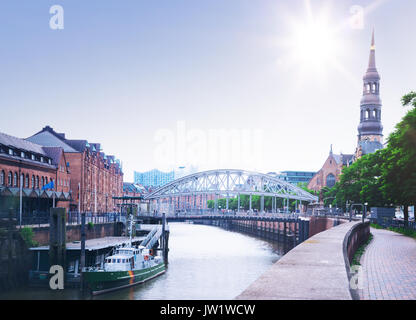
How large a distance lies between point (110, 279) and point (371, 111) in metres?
125

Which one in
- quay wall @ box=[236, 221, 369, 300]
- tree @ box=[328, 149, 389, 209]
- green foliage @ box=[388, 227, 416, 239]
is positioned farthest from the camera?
tree @ box=[328, 149, 389, 209]

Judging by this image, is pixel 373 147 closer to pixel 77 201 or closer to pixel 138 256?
pixel 77 201

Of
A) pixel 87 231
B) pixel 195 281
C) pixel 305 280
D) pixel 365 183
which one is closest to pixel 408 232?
pixel 195 281

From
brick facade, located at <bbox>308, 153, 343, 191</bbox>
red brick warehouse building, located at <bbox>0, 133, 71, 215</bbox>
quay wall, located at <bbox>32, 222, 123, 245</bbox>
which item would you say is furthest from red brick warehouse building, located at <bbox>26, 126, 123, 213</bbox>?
brick facade, located at <bbox>308, 153, 343, 191</bbox>

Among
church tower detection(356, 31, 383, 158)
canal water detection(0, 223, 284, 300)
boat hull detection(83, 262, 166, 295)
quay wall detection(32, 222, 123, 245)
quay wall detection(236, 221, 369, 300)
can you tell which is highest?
church tower detection(356, 31, 383, 158)

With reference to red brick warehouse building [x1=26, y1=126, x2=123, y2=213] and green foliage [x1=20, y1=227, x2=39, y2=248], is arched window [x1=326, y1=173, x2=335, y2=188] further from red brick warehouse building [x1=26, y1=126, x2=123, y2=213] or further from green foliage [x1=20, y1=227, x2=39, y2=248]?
green foliage [x1=20, y1=227, x2=39, y2=248]

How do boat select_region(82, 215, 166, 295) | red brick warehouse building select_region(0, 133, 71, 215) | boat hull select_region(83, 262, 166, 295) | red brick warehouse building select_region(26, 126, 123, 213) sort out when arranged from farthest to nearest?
red brick warehouse building select_region(26, 126, 123, 213), red brick warehouse building select_region(0, 133, 71, 215), boat select_region(82, 215, 166, 295), boat hull select_region(83, 262, 166, 295)

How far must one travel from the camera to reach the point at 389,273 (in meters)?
20.4

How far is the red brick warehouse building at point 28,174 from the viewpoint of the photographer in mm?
54000

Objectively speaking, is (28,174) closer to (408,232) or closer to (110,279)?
(110,279)

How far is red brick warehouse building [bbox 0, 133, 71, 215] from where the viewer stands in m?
54.0

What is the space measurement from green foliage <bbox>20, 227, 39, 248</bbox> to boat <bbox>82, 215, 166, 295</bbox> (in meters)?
6.98

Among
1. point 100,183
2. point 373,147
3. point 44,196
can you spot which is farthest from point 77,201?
point 373,147
